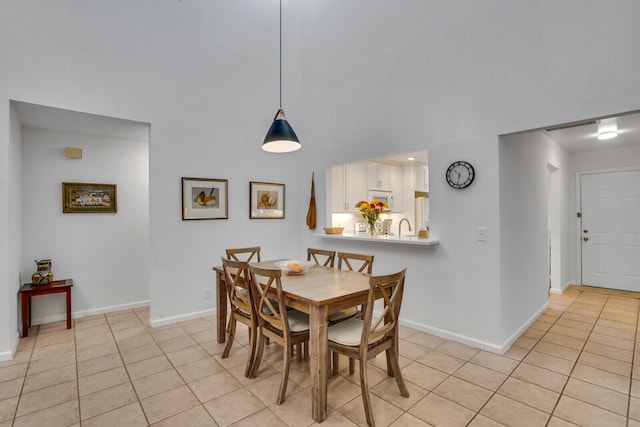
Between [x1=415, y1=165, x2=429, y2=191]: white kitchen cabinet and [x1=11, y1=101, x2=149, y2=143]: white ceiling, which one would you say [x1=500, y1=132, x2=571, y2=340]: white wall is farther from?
[x1=11, y1=101, x2=149, y2=143]: white ceiling

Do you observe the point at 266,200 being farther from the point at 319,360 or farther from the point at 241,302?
the point at 319,360

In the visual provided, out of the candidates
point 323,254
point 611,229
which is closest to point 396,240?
point 323,254

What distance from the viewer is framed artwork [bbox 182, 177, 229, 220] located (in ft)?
12.5

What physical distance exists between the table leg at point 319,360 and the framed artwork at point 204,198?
8.26ft

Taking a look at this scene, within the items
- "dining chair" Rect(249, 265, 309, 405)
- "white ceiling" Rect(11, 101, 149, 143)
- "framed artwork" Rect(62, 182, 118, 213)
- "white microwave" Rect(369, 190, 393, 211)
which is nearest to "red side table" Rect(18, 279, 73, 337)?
"framed artwork" Rect(62, 182, 118, 213)

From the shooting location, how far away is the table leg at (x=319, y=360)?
1946 mm

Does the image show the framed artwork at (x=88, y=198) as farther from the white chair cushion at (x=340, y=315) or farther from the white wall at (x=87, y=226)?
the white chair cushion at (x=340, y=315)

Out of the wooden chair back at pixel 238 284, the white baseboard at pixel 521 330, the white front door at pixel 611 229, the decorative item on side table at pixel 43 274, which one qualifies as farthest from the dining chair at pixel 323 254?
the white front door at pixel 611 229

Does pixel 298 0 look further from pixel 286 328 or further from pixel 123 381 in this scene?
pixel 123 381

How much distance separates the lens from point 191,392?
228 cm

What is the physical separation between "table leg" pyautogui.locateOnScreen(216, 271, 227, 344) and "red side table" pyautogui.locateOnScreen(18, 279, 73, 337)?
5.98ft

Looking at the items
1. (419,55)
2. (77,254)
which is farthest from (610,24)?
(77,254)

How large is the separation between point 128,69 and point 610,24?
4.37 meters

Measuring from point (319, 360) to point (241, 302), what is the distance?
962mm
